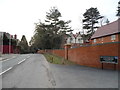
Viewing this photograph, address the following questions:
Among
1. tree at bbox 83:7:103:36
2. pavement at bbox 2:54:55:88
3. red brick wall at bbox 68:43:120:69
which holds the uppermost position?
tree at bbox 83:7:103:36

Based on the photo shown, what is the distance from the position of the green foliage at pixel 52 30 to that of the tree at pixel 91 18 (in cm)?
734

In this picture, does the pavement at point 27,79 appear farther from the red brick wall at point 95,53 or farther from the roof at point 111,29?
the roof at point 111,29

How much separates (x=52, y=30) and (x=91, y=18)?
50.7ft

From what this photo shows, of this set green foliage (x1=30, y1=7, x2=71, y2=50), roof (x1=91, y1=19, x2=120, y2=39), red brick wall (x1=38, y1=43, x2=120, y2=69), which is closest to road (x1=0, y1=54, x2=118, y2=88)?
red brick wall (x1=38, y1=43, x2=120, y2=69)

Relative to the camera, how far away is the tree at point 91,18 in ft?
156

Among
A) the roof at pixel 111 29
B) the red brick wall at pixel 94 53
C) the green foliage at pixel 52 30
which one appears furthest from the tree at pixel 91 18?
the red brick wall at pixel 94 53

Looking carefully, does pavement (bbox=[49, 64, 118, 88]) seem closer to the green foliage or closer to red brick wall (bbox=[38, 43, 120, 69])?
red brick wall (bbox=[38, 43, 120, 69])

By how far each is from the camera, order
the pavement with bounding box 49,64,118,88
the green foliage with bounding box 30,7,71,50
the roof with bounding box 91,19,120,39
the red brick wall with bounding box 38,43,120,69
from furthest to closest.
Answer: the green foliage with bounding box 30,7,71,50
the roof with bounding box 91,19,120,39
the red brick wall with bounding box 38,43,120,69
the pavement with bounding box 49,64,118,88

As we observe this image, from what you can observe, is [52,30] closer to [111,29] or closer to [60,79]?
[111,29]

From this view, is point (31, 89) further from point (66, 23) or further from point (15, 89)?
point (66, 23)

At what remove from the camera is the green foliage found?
140ft

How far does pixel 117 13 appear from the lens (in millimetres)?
41750

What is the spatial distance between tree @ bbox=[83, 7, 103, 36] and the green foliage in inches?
289

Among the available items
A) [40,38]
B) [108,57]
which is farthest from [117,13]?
[108,57]
